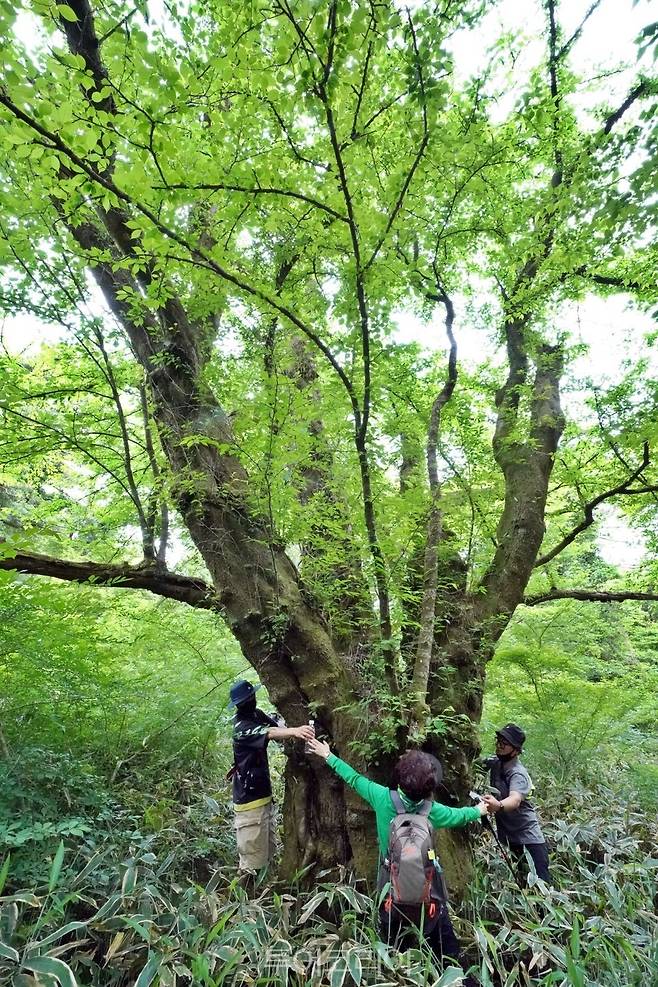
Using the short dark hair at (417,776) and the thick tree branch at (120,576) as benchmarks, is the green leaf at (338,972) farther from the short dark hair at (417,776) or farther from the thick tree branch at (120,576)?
the thick tree branch at (120,576)

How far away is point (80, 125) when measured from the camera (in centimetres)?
259

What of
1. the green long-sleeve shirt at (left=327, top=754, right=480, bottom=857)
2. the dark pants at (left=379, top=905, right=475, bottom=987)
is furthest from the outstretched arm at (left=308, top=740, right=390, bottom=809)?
the dark pants at (left=379, top=905, right=475, bottom=987)

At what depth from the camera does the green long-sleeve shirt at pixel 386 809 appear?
317 centimetres

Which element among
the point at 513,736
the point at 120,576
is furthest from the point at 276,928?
the point at 120,576

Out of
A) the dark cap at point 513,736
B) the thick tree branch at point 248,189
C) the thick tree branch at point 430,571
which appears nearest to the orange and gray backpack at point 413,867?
the thick tree branch at point 430,571

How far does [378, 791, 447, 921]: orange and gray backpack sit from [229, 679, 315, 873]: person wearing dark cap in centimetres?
120

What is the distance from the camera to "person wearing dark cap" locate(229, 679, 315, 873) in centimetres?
407

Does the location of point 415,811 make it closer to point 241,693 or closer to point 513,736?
point 513,736

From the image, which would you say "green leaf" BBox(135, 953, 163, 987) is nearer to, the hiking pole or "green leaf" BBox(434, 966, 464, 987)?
"green leaf" BBox(434, 966, 464, 987)

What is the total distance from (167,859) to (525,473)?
16.4 ft

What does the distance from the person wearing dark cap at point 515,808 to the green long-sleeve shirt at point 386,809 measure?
0.94 metres

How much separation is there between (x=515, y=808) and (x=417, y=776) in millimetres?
1587

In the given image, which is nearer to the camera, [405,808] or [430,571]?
[405,808]

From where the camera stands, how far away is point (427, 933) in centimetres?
307
